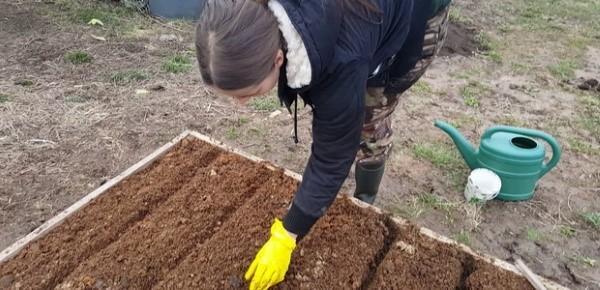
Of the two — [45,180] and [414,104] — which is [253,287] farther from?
[414,104]

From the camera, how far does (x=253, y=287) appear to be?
1.79 m

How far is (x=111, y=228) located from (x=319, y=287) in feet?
2.96

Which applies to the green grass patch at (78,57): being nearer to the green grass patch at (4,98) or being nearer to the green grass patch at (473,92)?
the green grass patch at (4,98)

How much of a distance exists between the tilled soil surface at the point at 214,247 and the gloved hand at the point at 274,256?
0.20 metres

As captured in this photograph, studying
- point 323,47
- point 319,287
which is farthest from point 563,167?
point 323,47

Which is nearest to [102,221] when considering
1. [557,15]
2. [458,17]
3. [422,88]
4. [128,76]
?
[128,76]

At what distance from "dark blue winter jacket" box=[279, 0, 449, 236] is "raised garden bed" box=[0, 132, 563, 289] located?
0.48 m

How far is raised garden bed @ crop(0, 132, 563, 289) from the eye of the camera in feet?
6.42

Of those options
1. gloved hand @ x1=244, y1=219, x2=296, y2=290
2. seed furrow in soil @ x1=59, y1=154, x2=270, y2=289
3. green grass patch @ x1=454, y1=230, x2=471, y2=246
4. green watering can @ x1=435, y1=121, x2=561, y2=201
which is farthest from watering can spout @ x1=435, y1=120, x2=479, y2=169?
gloved hand @ x1=244, y1=219, x2=296, y2=290

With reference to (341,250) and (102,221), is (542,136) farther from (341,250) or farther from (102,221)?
(102,221)

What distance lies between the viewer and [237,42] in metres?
1.15

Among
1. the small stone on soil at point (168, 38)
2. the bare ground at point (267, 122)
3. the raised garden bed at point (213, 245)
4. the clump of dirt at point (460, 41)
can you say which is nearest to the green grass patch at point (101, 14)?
the bare ground at point (267, 122)

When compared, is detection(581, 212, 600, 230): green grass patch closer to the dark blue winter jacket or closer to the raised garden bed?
the raised garden bed

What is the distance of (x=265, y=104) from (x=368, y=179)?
4.44 ft
